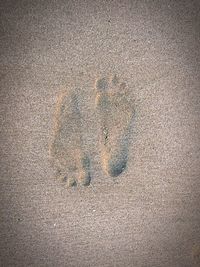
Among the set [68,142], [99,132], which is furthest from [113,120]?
[68,142]

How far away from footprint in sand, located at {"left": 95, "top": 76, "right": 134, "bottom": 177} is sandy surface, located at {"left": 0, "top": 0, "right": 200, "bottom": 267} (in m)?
0.03

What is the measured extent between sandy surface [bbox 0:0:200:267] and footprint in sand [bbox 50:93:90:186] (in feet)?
0.12

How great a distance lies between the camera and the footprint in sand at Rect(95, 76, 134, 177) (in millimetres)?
1640

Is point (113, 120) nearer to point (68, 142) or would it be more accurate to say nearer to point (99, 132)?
point (99, 132)

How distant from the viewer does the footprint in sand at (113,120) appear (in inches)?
64.6

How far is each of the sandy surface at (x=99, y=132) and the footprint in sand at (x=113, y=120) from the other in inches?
1.3

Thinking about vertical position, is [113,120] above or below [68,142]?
above

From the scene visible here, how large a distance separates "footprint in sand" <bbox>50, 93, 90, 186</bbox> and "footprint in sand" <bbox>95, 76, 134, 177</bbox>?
0.36ft

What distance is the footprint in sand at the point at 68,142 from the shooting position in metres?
1.63

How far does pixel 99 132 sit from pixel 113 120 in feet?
0.30

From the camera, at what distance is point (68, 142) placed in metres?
1.63

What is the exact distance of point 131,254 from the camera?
5.57 feet

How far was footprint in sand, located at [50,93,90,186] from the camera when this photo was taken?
1634mm

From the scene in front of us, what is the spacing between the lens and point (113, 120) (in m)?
1.64
